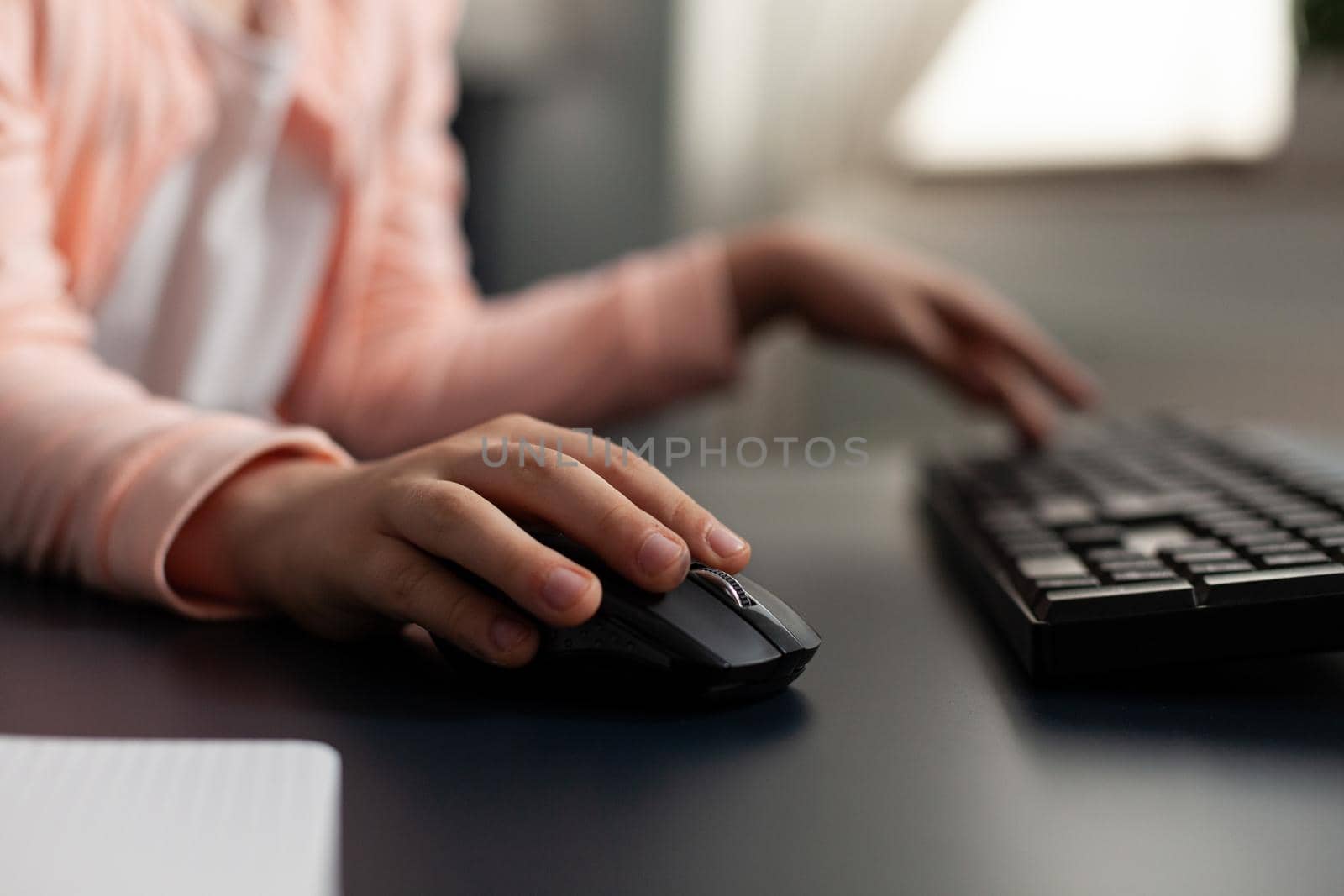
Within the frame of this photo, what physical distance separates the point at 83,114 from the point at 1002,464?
48 cm

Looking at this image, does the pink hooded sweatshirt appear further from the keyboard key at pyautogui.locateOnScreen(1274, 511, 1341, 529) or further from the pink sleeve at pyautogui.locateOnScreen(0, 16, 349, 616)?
the keyboard key at pyautogui.locateOnScreen(1274, 511, 1341, 529)

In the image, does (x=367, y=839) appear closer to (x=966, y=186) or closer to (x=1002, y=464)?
→ (x=1002, y=464)

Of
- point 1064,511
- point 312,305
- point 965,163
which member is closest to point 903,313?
point 1064,511

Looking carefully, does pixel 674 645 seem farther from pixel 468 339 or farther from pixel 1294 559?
pixel 468 339

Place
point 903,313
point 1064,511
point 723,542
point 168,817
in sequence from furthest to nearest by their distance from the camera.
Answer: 1. point 903,313
2. point 1064,511
3. point 723,542
4. point 168,817

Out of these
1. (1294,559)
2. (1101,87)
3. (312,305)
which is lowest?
(312,305)

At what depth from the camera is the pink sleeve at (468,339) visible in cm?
75

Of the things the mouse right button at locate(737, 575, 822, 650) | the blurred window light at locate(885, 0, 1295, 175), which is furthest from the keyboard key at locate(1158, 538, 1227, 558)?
the blurred window light at locate(885, 0, 1295, 175)

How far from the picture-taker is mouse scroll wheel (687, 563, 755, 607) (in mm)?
300

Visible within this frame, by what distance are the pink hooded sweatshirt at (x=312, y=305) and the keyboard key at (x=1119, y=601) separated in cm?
24

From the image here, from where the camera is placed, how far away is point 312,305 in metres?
0.79

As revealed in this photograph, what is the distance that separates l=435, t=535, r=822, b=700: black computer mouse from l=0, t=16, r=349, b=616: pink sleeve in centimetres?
13

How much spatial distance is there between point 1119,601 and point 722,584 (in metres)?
0.11

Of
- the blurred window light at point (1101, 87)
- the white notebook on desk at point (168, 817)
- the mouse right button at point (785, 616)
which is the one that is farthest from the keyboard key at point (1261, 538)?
the blurred window light at point (1101, 87)
